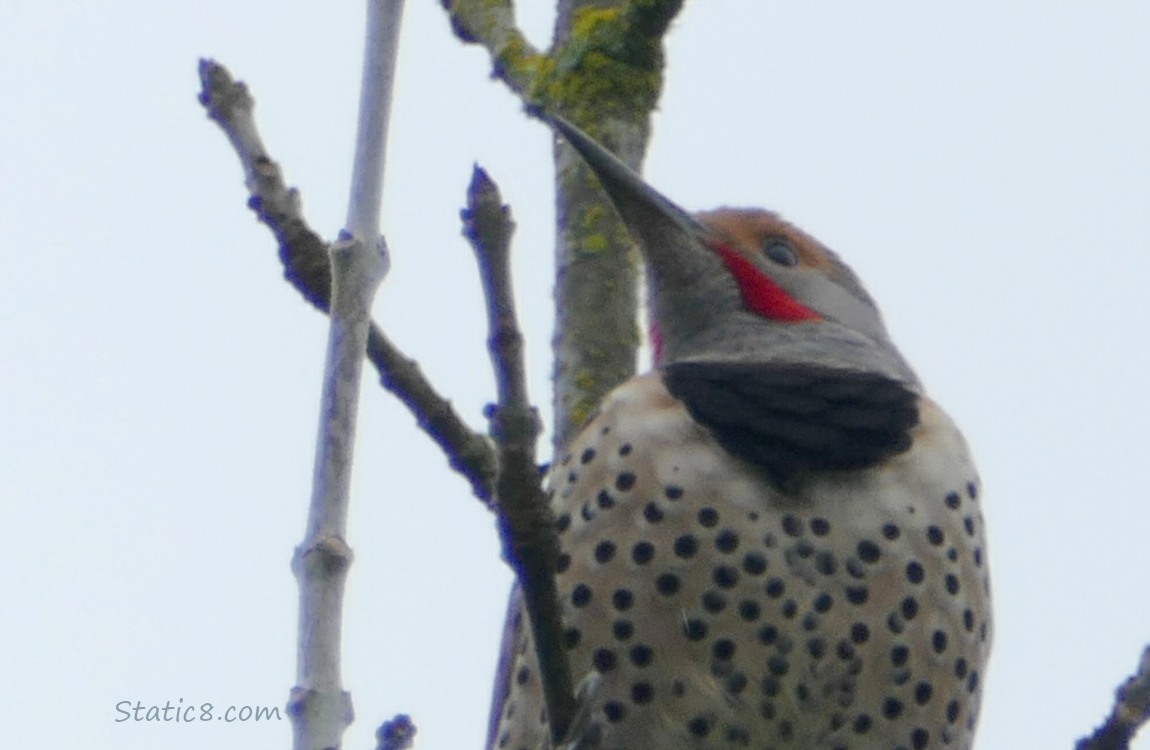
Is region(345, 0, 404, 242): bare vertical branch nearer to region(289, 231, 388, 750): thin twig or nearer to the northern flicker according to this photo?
region(289, 231, 388, 750): thin twig

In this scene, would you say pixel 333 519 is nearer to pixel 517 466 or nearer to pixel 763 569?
pixel 517 466

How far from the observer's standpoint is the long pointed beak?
4.80 metres

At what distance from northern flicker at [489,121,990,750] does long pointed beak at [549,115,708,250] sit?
16 mm

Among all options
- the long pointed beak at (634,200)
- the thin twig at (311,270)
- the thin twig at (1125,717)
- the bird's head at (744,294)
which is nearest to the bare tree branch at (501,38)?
the long pointed beak at (634,200)

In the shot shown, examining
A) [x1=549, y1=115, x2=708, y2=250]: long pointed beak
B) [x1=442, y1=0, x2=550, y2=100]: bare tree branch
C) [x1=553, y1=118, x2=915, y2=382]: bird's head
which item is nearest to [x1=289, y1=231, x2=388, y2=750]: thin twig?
[x1=549, y1=115, x2=708, y2=250]: long pointed beak

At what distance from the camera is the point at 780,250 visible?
5645 millimetres

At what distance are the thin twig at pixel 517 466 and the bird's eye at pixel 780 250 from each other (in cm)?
236

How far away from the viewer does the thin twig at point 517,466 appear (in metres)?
3.08

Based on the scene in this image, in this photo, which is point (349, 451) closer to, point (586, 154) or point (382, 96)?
point (382, 96)

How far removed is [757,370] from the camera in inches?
194

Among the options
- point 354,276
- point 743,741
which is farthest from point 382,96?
point 743,741

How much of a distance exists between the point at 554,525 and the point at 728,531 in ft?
3.53

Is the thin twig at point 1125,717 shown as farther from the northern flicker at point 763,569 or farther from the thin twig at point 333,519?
the thin twig at point 333,519

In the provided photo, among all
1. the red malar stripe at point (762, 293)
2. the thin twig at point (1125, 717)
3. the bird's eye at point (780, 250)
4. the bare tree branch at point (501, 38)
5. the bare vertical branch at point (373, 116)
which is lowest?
the thin twig at point (1125, 717)
